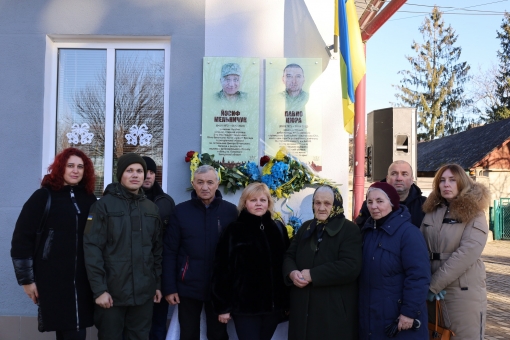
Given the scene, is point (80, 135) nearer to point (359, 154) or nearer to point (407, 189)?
point (407, 189)

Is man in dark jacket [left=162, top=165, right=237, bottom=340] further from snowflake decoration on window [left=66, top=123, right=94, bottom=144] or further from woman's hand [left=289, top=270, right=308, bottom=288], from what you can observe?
snowflake decoration on window [left=66, top=123, right=94, bottom=144]

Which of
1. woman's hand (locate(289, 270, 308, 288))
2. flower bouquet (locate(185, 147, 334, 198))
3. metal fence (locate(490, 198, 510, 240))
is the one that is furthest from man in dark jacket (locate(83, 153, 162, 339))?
metal fence (locate(490, 198, 510, 240))

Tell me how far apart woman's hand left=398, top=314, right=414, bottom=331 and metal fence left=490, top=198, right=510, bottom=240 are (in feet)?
59.3

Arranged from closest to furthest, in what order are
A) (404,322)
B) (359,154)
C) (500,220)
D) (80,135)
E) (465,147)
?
(404,322)
(80,135)
(359,154)
(500,220)
(465,147)

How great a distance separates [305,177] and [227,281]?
5.60ft

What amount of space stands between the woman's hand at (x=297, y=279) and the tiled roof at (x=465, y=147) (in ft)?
70.3

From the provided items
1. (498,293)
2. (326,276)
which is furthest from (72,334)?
(498,293)

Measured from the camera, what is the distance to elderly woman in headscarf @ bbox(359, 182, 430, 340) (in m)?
2.98

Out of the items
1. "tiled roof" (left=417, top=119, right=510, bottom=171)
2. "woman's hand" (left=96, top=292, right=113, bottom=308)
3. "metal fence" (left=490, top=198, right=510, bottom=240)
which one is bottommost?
"metal fence" (left=490, top=198, right=510, bottom=240)

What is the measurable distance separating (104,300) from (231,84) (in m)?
2.60

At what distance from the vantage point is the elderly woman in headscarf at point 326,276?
3.19 metres

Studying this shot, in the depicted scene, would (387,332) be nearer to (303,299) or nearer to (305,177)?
(303,299)

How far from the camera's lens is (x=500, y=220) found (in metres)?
18.9

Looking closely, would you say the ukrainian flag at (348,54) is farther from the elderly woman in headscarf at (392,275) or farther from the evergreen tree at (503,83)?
the evergreen tree at (503,83)
